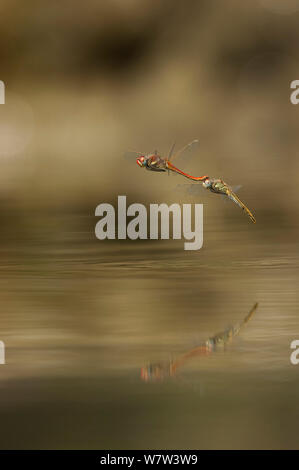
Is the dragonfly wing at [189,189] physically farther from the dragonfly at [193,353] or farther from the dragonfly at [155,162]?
the dragonfly at [193,353]

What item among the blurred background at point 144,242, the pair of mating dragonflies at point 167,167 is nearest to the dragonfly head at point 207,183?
the pair of mating dragonflies at point 167,167

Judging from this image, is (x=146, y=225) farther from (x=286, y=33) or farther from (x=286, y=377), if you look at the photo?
(x=286, y=33)

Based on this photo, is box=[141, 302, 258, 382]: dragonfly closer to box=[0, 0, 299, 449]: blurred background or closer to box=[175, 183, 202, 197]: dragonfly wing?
box=[0, 0, 299, 449]: blurred background

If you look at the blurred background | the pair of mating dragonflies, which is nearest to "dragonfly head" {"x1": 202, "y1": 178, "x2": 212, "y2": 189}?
the pair of mating dragonflies

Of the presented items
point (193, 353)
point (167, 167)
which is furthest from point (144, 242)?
point (193, 353)

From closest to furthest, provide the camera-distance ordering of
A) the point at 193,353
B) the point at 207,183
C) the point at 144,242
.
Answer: the point at 193,353 → the point at 207,183 → the point at 144,242

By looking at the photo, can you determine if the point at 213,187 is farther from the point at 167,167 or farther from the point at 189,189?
the point at 167,167
